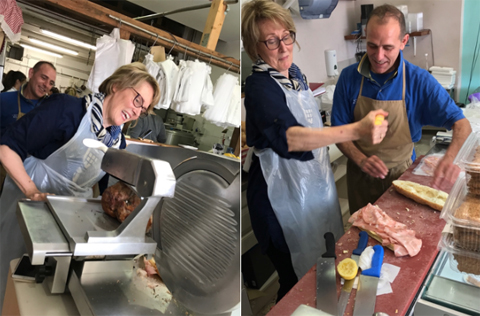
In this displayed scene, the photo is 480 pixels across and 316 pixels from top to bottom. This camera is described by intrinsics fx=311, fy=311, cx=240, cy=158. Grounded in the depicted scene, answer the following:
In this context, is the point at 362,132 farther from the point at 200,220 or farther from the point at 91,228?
the point at 91,228

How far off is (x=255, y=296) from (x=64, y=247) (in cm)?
58

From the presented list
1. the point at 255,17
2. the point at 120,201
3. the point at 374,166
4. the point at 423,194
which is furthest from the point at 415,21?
the point at 120,201

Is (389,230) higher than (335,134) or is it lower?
lower

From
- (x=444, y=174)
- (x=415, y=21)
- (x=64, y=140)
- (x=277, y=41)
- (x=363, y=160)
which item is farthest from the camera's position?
(x=415, y=21)

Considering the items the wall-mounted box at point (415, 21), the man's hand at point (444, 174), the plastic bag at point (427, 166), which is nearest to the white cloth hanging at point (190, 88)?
the man's hand at point (444, 174)

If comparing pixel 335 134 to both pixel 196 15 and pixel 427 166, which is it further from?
pixel 427 166

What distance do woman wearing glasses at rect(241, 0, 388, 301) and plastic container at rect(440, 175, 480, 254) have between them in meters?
0.15

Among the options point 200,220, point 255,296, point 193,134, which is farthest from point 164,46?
point 255,296

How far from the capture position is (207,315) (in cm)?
47

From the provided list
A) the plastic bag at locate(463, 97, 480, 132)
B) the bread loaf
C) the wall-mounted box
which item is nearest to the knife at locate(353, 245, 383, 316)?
the bread loaf

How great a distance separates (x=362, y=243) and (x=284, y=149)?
211mm

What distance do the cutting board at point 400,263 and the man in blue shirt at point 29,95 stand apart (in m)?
0.46

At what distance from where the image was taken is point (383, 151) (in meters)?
0.92

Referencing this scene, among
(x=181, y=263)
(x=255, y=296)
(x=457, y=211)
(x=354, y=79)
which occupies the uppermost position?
(x=354, y=79)
